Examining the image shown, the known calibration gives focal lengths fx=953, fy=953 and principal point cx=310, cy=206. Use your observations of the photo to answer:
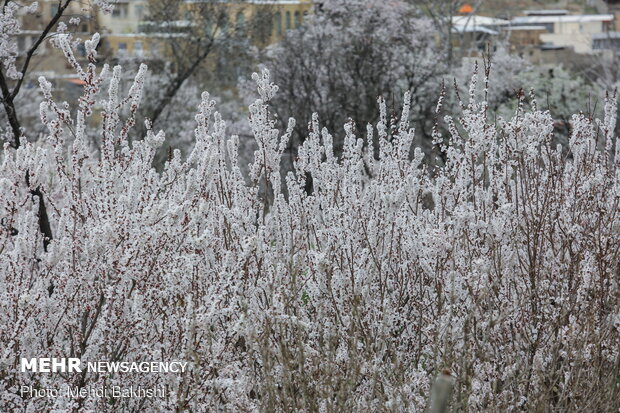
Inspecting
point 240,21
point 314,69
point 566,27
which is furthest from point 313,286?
point 566,27

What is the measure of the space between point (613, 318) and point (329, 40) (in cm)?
2247

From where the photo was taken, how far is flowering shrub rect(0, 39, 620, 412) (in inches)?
161

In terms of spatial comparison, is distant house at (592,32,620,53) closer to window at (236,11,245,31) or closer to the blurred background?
the blurred background

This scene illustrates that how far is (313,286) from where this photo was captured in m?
4.77

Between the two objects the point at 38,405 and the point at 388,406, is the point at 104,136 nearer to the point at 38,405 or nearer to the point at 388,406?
the point at 38,405

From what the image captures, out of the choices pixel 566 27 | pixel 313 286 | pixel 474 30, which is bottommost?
pixel 566 27

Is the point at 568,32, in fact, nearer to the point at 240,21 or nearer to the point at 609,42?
the point at 609,42

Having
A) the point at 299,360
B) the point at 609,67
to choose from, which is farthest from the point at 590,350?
the point at 609,67

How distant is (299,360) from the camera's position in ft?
13.0

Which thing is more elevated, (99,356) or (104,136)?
(104,136)

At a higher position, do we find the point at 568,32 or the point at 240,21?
the point at 240,21

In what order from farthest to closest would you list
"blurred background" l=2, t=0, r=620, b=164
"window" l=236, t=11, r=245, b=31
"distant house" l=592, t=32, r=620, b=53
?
"distant house" l=592, t=32, r=620, b=53
"window" l=236, t=11, r=245, b=31
"blurred background" l=2, t=0, r=620, b=164

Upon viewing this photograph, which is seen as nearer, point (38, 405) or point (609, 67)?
point (38, 405)

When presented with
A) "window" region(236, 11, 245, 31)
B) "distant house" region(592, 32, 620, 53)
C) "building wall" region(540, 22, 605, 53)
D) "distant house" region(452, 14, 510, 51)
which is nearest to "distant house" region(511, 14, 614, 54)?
"building wall" region(540, 22, 605, 53)
